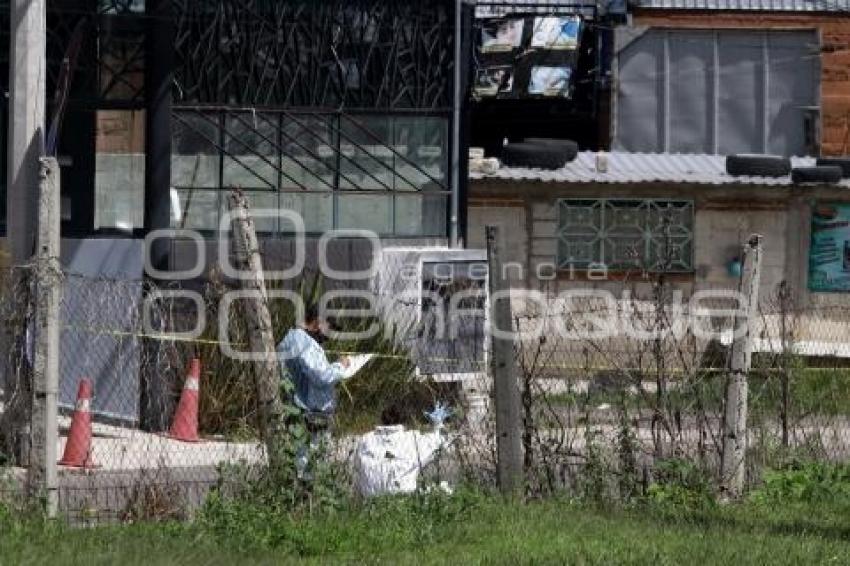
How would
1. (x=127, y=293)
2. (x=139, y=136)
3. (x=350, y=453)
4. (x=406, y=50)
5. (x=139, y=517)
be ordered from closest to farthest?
(x=139, y=517), (x=350, y=453), (x=127, y=293), (x=139, y=136), (x=406, y=50)

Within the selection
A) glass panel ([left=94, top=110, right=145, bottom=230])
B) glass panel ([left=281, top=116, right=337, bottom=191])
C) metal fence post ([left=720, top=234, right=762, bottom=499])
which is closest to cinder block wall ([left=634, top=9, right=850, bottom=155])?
glass panel ([left=281, top=116, right=337, bottom=191])

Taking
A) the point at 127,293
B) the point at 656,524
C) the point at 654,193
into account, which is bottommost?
the point at 656,524

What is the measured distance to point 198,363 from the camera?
611 inches

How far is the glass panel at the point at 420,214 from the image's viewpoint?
21.6 m

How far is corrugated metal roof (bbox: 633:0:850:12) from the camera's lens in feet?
90.9

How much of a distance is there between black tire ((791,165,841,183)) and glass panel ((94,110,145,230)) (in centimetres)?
961

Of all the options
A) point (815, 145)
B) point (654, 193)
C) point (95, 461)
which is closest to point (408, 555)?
point (95, 461)

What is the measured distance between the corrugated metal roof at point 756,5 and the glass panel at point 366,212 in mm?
8066

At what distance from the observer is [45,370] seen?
31.6ft

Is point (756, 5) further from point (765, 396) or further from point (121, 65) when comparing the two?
point (765, 396)

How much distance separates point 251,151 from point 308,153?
762 mm

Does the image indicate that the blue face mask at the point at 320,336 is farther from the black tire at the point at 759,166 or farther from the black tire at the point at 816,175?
the black tire at the point at 816,175

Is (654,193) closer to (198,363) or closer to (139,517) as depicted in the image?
(198,363)

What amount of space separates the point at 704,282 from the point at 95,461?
1298 centimetres
